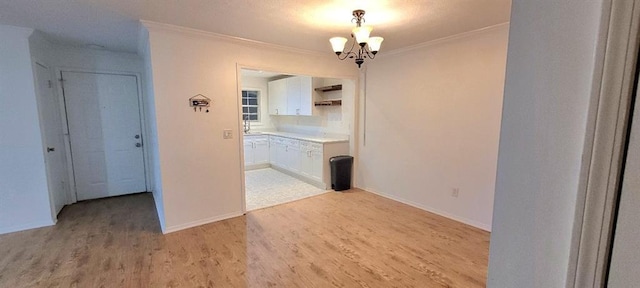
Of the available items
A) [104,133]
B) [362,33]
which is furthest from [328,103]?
[104,133]

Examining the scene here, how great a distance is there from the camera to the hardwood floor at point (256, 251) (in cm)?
233

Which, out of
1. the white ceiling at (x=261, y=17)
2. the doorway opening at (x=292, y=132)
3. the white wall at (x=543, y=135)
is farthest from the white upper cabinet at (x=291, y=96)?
the white wall at (x=543, y=135)

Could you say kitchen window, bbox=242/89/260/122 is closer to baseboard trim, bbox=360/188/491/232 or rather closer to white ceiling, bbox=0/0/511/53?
white ceiling, bbox=0/0/511/53

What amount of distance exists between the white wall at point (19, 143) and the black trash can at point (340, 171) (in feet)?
12.6

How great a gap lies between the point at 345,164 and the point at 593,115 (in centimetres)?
444

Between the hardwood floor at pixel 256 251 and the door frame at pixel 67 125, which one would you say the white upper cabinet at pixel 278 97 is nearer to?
the door frame at pixel 67 125

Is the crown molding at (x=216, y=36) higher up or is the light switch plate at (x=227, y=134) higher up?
the crown molding at (x=216, y=36)

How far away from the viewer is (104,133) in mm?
4391

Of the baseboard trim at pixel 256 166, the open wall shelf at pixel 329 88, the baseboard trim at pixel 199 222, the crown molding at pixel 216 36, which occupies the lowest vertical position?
the baseboard trim at pixel 199 222

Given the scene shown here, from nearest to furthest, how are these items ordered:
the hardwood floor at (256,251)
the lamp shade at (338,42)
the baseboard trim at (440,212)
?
the hardwood floor at (256,251)
the lamp shade at (338,42)
the baseboard trim at (440,212)

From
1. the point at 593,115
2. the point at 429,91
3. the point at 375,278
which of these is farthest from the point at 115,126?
the point at 593,115

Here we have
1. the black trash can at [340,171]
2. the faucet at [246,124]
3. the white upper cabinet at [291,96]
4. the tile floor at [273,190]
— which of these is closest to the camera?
the tile floor at [273,190]

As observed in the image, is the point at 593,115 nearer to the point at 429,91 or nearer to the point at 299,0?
the point at 299,0

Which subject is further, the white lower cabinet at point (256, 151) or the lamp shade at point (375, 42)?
the white lower cabinet at point (256, 151)
